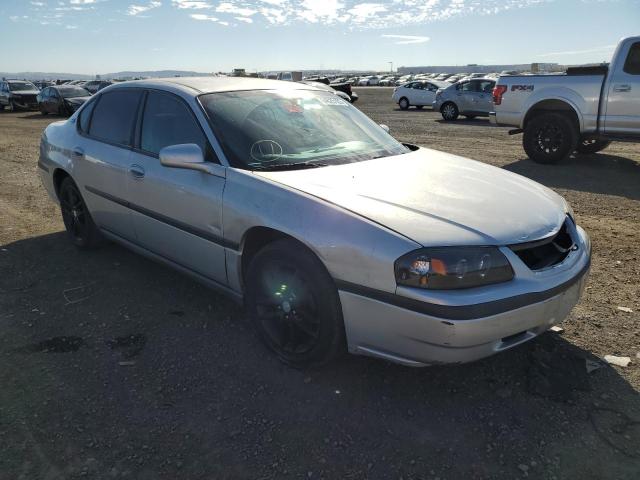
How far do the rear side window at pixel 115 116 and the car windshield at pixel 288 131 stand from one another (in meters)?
0.91

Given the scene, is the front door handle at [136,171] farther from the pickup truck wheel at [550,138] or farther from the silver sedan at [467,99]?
the silver sedan at [467,99]

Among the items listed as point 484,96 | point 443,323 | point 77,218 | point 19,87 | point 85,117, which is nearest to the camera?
point 443,323

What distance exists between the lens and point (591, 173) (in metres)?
8.80

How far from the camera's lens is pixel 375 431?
2.56 meters

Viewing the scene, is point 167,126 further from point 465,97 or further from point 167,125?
point 465,97

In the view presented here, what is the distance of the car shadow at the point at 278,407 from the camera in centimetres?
237

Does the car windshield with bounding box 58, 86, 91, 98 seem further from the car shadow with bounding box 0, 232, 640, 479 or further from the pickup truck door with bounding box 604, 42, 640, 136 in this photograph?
the car shadow with bounding box 0, 232, 640, 479

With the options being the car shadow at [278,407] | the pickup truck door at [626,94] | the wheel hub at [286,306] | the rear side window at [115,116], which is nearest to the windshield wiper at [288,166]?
the wheel hub at [286,306]

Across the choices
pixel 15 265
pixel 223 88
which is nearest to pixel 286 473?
pixel 223 88

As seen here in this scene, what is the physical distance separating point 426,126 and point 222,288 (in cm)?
1507

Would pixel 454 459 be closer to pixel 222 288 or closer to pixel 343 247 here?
pixel 343 247

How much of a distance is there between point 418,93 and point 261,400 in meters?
24.5

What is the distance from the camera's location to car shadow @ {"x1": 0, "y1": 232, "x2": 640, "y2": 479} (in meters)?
2.37

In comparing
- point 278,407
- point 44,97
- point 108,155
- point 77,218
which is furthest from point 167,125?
point 44,97
